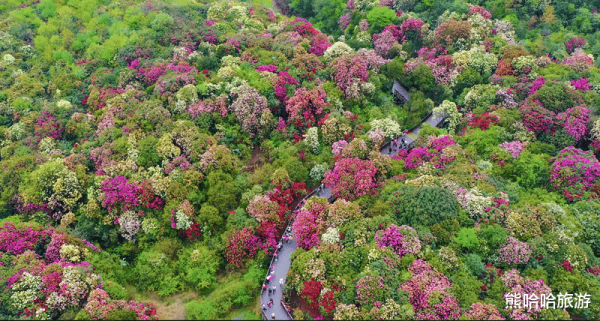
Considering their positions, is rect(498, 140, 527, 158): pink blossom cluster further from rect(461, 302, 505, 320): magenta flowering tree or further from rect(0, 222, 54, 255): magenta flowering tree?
rect(0, 222, 54, 255): magenta flowering tree

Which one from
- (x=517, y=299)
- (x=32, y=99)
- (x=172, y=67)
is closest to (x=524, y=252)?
(x=517, y=299)

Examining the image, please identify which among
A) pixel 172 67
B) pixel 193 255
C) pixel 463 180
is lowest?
pixel 193 255

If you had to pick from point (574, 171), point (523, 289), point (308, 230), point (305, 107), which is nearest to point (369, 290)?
point (308, 230)

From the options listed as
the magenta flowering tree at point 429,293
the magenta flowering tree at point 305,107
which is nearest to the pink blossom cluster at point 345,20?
the magenta flowering tree at point 305,107

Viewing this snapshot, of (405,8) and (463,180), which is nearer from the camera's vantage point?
(463,180)

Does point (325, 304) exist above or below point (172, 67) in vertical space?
below

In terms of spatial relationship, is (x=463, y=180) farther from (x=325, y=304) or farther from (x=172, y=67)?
(x=172, y=67)
